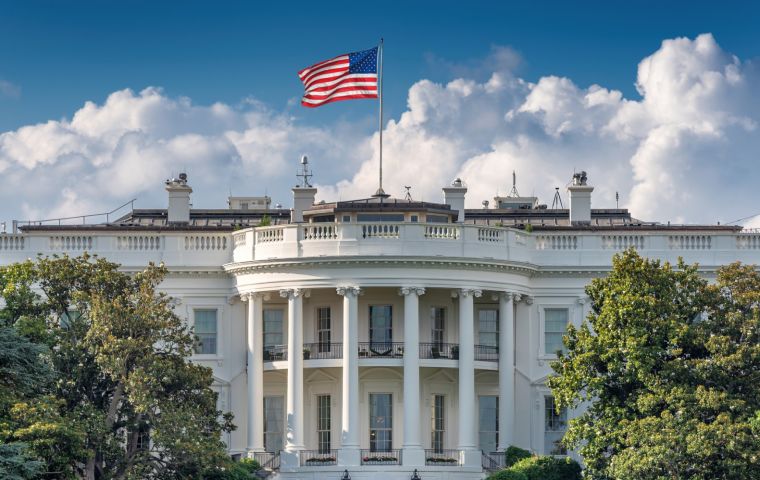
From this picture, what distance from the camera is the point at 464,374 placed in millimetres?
73375

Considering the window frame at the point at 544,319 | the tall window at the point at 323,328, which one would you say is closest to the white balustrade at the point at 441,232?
the tall window at the point at 323,328

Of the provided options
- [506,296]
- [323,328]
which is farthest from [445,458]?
[323,328]

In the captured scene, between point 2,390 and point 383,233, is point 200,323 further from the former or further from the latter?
point 2,390

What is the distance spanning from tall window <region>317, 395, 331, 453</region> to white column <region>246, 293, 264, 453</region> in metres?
→ 2.49

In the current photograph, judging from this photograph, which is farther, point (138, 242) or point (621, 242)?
point (621, 242)

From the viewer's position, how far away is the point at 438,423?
2990 inches

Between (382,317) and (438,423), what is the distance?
4863 mm

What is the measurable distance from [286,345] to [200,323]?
151 inches

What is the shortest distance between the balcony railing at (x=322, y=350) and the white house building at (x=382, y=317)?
0.24 ft

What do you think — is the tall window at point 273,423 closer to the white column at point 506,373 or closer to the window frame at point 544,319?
the white column at point 506,373

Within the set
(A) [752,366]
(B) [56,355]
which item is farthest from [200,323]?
(A) [752,366]

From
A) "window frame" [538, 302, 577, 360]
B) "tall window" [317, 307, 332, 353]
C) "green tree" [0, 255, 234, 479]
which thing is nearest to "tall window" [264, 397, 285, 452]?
"tall window" [317, 307, 332, 353]

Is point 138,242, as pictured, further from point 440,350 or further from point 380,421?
point 440,350

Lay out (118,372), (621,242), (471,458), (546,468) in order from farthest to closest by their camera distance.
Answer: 1. (621,242)
2. (471,458)
3. (546,468)
4. (118,372)
